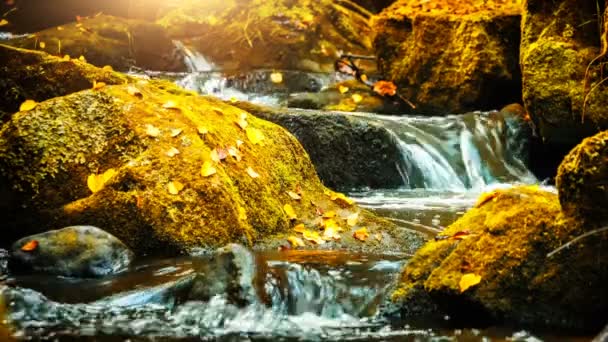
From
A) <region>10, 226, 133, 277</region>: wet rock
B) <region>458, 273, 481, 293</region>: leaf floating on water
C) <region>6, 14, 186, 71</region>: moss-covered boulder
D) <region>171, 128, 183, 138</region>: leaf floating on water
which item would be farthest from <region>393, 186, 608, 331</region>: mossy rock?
<region>6, 14, 186, 71</region>: moss-covered boulder

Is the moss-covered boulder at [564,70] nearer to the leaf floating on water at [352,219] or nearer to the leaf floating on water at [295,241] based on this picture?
the leaf floating on water at [352,219]

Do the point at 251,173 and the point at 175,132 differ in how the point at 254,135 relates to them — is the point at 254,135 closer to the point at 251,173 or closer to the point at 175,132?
the point at 251,173

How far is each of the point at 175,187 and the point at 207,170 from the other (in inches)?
11.1

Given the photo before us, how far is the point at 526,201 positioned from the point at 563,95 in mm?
4897

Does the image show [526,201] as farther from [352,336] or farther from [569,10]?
[569,10]

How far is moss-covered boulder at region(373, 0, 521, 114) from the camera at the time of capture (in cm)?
1031

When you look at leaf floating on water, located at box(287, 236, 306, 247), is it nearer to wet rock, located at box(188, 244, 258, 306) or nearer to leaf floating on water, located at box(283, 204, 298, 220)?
leaf floating on water, located at box(283, 204, 298, 220)

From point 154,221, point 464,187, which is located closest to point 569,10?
point 464,187

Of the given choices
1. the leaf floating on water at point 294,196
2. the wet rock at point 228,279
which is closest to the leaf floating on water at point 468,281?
the wet rock at point 228,279

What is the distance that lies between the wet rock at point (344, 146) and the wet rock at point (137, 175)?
9.44 ft

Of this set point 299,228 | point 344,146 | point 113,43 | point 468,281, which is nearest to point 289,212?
point 299,228

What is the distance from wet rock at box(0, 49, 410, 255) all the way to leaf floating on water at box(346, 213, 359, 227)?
0.53ft

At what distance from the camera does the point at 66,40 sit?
538 inches

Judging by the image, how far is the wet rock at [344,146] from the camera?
7.90 meters
